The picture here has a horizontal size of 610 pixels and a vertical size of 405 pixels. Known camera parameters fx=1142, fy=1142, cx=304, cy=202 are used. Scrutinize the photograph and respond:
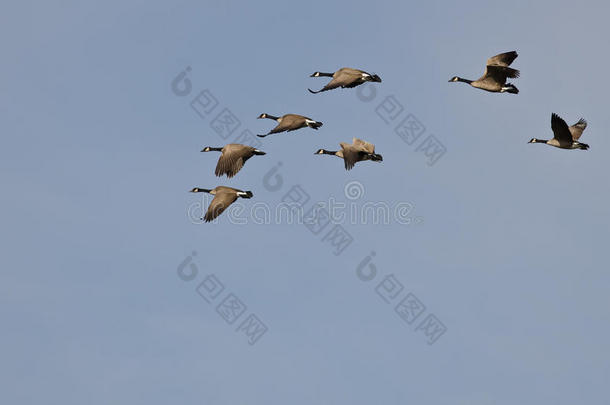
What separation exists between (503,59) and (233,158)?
33.0 ft

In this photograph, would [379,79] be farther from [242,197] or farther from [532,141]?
[532,141]

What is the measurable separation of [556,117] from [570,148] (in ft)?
8.37

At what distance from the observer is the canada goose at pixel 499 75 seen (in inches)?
1547

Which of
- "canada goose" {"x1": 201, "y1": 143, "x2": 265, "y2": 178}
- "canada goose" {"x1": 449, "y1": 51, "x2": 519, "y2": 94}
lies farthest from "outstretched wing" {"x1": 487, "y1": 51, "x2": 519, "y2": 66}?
"canada goose" {"x1": 201, "y1": 143, "x2": 265, "y2": 178}

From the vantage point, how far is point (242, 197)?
37719 millimetres

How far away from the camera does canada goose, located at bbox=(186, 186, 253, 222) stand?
122 feet

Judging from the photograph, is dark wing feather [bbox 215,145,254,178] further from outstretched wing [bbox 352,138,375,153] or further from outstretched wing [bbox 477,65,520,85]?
outstretched wing [bbox 477,65,520,85]

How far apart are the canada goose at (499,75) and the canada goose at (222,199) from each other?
30.7 ft

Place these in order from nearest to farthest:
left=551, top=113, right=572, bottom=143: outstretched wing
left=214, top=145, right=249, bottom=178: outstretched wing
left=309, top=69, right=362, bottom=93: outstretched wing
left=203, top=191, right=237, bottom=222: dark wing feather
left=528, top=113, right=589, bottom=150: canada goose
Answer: left=214, top=145, right=249, bottom=178: outstretched wing
left=203, top=191, right=237, bottom=222: dark wing feather
left=309, top=69, right=362, bottom=93: outstretched wing
left=551, top=113, right=572, bottom=143: outstretched wing
left=528, top=113, right=589, bottom=150: canada goose

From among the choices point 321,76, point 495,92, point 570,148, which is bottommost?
point 570,148

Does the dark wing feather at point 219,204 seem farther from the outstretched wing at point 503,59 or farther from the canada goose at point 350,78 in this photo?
the outstretched wing at point 503,59

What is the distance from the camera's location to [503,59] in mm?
39406

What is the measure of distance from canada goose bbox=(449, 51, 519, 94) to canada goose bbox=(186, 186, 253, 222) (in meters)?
9.35

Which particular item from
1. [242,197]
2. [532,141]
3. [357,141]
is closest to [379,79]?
[357,141]
